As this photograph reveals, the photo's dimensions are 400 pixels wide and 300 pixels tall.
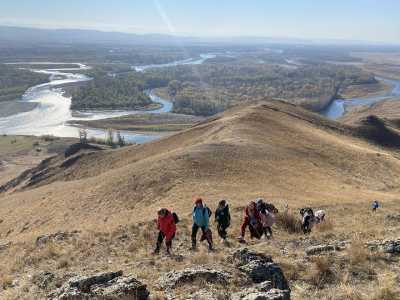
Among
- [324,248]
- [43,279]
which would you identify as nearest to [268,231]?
[324,248]

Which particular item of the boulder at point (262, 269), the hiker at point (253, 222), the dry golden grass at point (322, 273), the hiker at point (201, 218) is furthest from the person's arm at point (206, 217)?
the dry golden grass at point (322, 273)

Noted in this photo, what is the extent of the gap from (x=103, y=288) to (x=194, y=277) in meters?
2.10

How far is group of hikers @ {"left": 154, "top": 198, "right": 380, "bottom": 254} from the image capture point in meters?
14.5

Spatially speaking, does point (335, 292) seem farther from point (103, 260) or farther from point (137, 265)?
point (103, 260)

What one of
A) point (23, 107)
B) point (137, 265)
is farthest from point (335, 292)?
point (23, 107)

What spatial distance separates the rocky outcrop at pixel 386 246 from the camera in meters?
11.4

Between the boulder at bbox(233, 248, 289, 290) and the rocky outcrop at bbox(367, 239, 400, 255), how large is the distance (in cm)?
297

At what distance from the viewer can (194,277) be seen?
1037 cm

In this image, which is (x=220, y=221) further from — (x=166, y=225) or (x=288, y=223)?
(x=288, y=223)

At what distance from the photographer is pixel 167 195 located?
27625mm

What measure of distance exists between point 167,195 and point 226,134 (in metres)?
16.9

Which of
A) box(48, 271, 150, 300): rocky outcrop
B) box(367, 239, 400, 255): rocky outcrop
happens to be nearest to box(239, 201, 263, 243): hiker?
box(367, 239, 400, 255): rocky outcrop

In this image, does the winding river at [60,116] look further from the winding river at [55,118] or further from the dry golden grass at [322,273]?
the dry golden grass at [322,273]

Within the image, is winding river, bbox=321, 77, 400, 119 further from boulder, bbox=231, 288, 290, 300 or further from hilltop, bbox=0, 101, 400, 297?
boulder, bbox=231, 288, 290, 300
